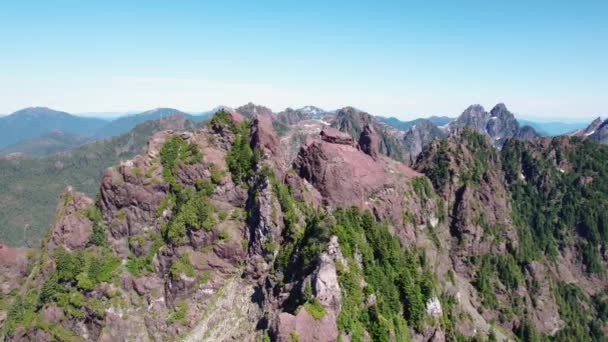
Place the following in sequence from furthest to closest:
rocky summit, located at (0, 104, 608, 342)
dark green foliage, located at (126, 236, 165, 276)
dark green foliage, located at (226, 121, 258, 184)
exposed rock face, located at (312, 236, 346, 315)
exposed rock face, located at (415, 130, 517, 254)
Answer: exposed rock face, located at (415, 130, 517, 254) < dark green foliage, located at (226, 121, 258, 184) < dark green foliage, located at (126, 236, 165, 276) < rocky summit, located at (0, 104, 608, 342) < exposed rock face, located at (312, 236, 346, 315)

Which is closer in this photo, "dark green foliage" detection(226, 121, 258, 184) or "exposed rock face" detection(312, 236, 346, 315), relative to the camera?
"exposed rock face" detection(312, 236, 346, 315)

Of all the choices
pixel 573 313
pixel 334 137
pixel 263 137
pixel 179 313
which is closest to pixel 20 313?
pixel 179 313

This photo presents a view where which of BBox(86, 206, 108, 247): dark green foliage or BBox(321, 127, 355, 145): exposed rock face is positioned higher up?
BBox(321, 127, 355, 145): exposed rock face

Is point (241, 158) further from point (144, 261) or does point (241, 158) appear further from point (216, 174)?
point (144, 261)

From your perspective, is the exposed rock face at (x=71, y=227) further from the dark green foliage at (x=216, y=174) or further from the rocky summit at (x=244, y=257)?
the dark green foliage at (x=216, y=174)

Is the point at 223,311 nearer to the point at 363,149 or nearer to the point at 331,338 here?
the point at 331,338

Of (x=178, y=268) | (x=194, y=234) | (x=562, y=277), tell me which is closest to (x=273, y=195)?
(x=194, y=234)

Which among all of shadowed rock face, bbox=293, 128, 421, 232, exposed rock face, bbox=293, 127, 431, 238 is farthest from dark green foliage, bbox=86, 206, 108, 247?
shadowed rock face, bbox=293, 128, 421, 232

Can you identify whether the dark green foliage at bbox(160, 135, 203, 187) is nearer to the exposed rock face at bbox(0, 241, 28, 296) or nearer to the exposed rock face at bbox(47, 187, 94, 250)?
the exposed rock face at bbox(47, 187, 94, 250)
